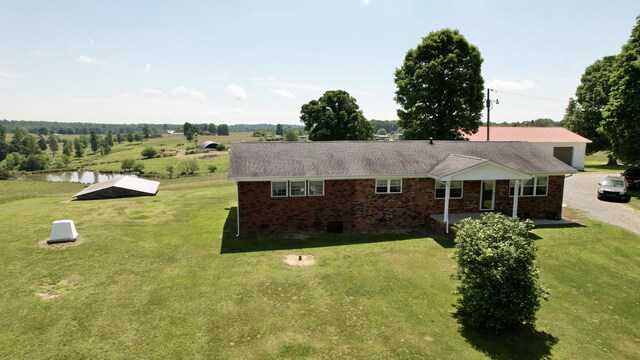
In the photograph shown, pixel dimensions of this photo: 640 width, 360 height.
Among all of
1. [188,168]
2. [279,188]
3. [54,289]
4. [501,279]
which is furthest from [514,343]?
[188,168]

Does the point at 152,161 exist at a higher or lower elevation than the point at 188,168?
lower

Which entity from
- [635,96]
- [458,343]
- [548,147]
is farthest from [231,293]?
[548,147]

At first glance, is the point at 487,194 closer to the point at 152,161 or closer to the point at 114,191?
the point at 114,191

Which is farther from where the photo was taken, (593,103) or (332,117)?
(332,117)

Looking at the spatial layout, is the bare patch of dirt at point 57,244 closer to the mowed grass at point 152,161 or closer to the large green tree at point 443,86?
the mowed grass at point 152,161

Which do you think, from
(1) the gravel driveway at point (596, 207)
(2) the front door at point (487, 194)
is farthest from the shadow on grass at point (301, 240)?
(1) the gravel driveway at point (596, 207)

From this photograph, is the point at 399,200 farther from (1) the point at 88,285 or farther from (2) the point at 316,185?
(1) the point at 88,285

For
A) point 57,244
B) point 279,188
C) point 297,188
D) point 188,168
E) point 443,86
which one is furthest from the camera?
point 188,168
